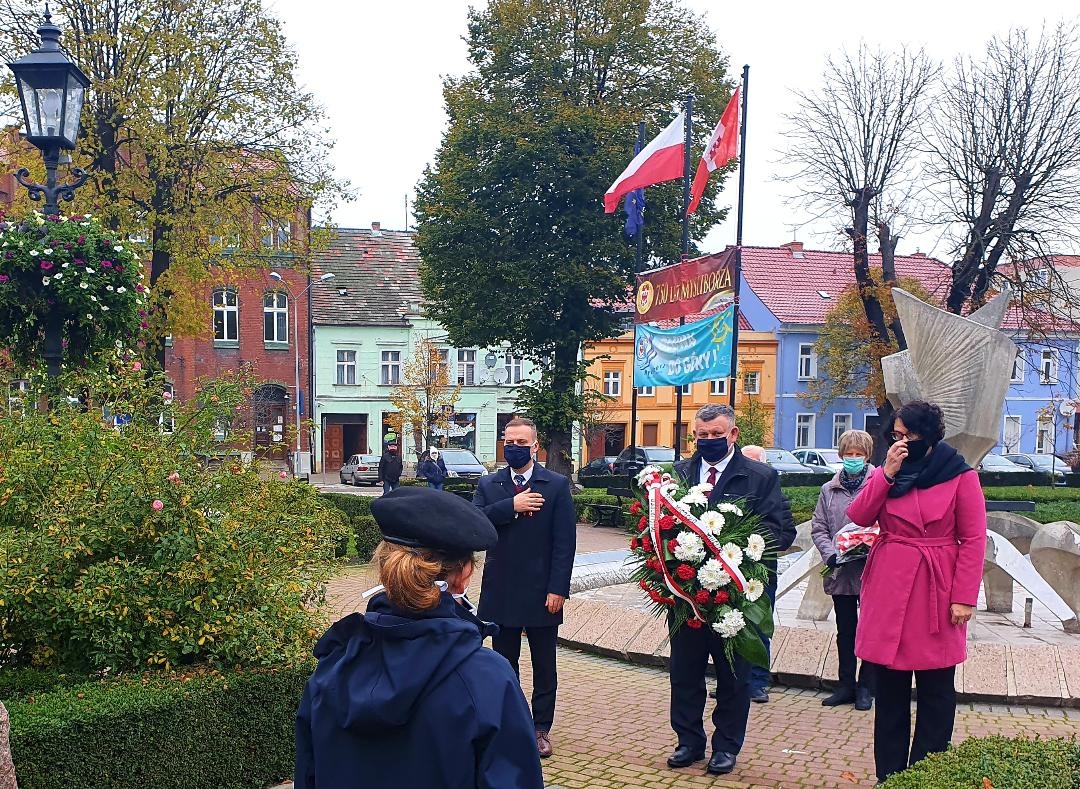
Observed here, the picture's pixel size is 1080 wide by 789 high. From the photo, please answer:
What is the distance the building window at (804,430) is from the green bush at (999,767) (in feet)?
142

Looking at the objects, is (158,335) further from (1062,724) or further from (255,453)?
(1062,724)

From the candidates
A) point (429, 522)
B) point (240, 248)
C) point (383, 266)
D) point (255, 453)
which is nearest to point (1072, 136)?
point (240, 248)

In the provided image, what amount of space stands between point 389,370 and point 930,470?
4112 centimetres

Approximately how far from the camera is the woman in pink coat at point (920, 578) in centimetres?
456

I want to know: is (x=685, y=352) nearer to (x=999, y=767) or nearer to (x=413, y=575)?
(x=999, y=767)

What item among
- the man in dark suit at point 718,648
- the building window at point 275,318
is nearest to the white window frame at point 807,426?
the building window at point 275,318

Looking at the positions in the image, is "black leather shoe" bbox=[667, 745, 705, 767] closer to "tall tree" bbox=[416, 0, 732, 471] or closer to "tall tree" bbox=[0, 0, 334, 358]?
"tall tree" bbox=[0, 0, 334, 358]

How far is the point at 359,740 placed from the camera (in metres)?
2.15

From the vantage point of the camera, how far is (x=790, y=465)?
33.8m

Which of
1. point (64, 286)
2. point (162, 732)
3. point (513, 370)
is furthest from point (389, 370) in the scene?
point (162, 732)

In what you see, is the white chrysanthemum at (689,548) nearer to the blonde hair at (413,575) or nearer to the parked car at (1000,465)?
the blonde hair at (413,575)

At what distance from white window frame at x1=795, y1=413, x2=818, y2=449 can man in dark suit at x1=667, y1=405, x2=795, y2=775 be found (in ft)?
135

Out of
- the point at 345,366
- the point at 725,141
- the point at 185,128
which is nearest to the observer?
the point at 725,141

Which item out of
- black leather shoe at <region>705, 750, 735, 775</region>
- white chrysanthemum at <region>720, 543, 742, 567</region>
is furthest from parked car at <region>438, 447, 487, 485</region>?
white chrysanthemum at <region>720, 543, 742, 567</region>
